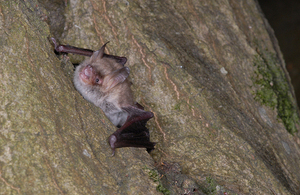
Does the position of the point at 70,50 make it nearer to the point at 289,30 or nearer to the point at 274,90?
the point at 274,90

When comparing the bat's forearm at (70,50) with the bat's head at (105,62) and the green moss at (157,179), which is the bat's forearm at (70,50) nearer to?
the bat's head at (105,62)

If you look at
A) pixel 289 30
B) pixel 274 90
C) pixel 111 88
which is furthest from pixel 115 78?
pixel 289 30

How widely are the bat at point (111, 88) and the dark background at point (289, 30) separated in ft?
32.6

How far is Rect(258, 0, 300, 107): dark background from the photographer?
12.5 metres

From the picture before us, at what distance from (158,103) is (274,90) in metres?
2.68

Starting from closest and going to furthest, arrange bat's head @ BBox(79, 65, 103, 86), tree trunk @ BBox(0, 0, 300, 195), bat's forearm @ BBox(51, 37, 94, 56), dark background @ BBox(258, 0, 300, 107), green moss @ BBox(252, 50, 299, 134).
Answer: tree trunk @ BBox(0, 0, 300, 195) → bat's forearm @ BBox(51, 37, 94, 56) → bat's head @ BBox(79, 65, 103, 86) → green moss @ BBox(252, 50, 299, 134) → dark background @ BBox(258, 0, 300, 107)

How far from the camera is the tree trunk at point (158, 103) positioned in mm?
3012

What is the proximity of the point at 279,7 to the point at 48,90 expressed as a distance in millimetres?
13178

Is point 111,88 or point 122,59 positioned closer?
point 122,59

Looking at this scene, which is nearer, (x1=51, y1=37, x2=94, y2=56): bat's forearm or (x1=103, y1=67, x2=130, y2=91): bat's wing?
(x1=51, y1=37, x2=94, y2=56): bat's forearm

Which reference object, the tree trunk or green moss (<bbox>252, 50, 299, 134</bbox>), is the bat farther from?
green moss (<bbox>252, 50, 299, 134</bbox>)

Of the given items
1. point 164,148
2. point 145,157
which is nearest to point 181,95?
point 164,148

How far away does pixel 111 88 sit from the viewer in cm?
502

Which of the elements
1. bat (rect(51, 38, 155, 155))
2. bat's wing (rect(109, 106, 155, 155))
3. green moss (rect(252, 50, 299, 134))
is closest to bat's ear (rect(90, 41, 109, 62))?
bat (rect(51, 38, 155, 155))
